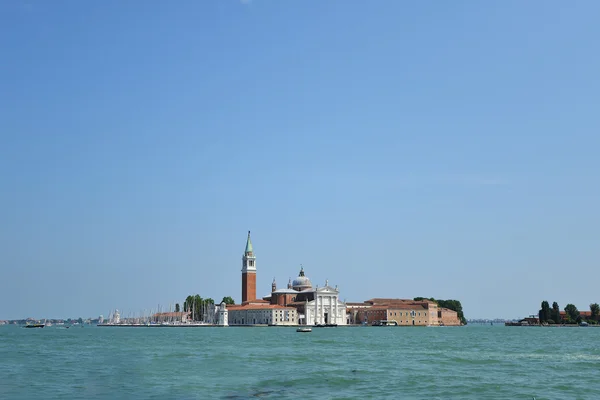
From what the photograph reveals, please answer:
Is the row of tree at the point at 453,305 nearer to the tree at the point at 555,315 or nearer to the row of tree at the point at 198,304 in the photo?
the tree at the point at 555,315

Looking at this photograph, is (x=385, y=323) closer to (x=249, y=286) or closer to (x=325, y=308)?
(x=325, y=308)

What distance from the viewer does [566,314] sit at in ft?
448

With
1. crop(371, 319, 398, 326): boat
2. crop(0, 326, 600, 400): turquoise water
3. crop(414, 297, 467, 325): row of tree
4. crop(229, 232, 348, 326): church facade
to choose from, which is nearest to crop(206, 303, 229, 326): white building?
crop(229, 232, 348, 326): church facade

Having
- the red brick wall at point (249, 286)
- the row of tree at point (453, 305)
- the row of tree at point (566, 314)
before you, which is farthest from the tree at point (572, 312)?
the red brick wall at point (249, 286)

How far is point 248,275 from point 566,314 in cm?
6183

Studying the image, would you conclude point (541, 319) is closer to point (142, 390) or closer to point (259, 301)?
point (259, 301)

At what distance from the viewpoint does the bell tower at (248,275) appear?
12644 cm

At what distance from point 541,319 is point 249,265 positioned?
5384cm

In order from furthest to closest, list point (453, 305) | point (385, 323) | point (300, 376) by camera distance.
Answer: point (453, 305), point (385, 323), point (300, 376)

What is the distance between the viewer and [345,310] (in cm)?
12556

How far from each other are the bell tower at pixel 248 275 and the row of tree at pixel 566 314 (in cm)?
5204

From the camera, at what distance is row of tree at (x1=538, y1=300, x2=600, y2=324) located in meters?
128

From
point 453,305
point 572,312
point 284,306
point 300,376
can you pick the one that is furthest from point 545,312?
point 300,376

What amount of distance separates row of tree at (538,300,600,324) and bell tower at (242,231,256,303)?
171 feet
